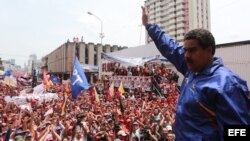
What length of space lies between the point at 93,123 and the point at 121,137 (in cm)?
161

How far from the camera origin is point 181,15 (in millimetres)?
124938

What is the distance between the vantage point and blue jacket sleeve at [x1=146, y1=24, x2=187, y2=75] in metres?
2.41

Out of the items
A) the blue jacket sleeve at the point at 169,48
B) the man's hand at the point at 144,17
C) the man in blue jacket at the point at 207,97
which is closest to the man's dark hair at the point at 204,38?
the man in blue jacket at the point at 207,97

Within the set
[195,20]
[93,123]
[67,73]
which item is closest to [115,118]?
[93,123]

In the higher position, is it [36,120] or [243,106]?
[243,106]

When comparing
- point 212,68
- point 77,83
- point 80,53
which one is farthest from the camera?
point 80,53

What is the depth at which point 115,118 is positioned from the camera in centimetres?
1188

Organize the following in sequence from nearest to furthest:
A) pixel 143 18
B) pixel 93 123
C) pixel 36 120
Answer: pixel 143 18
pixel 93 123
pixel 36 120

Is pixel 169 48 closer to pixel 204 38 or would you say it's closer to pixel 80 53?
pixel 204 38

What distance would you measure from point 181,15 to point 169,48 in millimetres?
125433

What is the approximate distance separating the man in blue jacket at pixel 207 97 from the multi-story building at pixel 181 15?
11911 centimetres

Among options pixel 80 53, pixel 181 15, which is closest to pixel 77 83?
pixel 80 53

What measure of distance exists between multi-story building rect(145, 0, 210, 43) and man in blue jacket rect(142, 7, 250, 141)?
11911 cm

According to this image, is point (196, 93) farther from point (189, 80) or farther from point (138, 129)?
point (138, 129)
